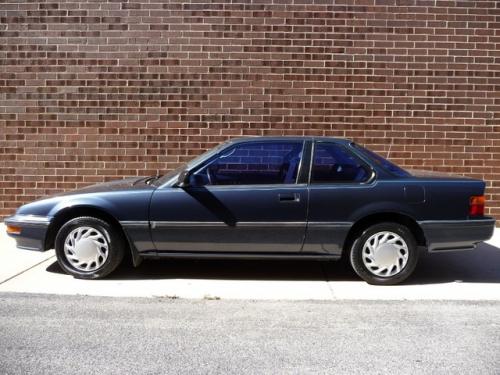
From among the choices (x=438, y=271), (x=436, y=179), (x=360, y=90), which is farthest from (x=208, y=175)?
(x=360, y=90)

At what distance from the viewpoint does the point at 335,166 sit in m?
5.57

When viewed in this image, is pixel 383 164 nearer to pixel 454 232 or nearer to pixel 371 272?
pixel 454 232

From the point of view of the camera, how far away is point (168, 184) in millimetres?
5512

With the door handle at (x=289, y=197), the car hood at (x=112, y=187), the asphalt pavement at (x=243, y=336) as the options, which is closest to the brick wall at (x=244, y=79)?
the car hood at (x=112, y=187)

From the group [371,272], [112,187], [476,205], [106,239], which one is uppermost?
[112,187]

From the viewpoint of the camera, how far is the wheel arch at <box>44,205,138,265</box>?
5.52 meters

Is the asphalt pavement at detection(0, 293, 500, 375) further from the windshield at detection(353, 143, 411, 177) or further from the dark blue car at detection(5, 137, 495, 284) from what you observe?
the windshield at detection(353, 143, 411, 177)

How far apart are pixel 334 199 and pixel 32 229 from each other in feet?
10.0

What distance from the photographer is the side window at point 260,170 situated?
552 cm

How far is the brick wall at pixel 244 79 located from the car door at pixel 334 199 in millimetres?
2953

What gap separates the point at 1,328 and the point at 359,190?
133 inches

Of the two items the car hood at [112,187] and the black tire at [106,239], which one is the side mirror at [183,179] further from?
the black tire at [106,239]

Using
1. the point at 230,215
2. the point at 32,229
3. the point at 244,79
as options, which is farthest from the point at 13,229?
the point at 244,79

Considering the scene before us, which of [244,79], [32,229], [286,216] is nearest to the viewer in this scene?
[286,216]
